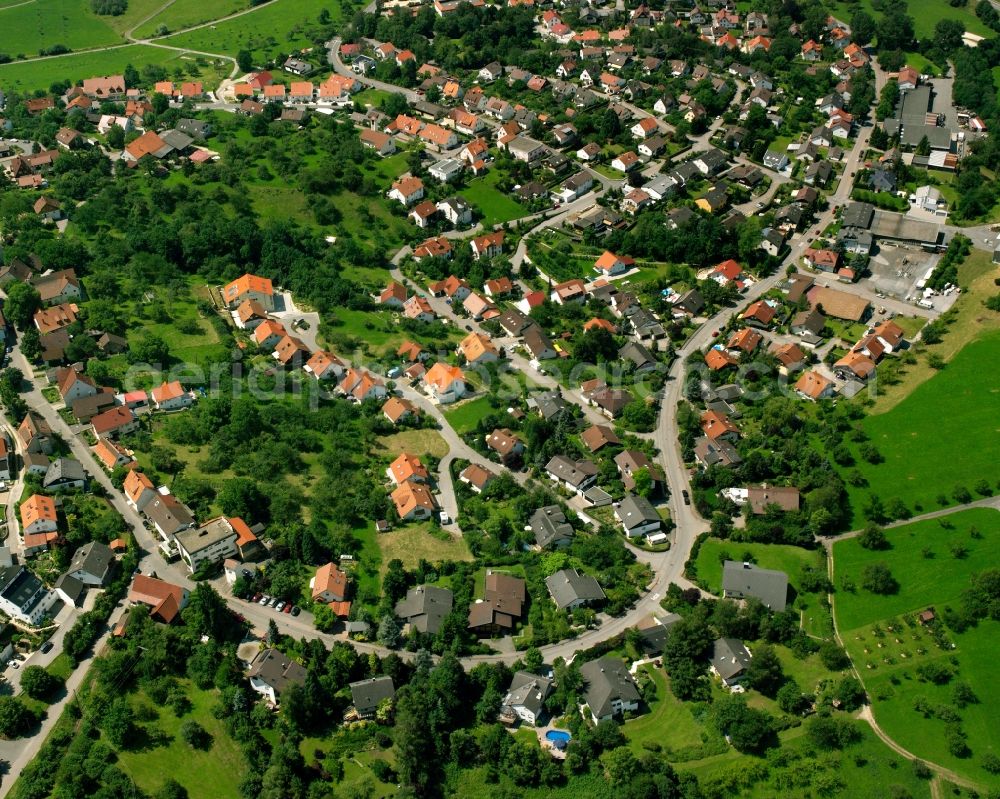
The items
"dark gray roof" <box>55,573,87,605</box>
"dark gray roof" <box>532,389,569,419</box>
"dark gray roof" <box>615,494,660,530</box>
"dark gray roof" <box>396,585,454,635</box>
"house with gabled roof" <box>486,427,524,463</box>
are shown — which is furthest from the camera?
"dark gray roof" <box>532,389,569,419</box>

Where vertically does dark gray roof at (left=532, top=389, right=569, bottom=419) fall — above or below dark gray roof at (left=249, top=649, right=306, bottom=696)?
above

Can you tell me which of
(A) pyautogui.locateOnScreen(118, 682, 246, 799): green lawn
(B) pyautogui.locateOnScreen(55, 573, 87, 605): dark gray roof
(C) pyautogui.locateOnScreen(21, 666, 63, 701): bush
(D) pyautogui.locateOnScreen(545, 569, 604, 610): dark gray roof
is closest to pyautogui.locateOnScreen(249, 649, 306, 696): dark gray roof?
(A) pyautogui.locateOnScreen(118, 682, 246, 799): green lawn

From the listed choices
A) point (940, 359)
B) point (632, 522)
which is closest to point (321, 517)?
point (632, 522)

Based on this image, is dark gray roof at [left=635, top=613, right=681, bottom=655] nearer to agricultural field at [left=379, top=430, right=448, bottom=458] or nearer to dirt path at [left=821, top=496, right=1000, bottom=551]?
dirt path at [left=821, top=496, right=1000, bottom=551]

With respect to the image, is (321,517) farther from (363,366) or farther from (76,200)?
(76,200)

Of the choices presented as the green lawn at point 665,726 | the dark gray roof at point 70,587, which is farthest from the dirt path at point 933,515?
the dark gray roof at point 70,587

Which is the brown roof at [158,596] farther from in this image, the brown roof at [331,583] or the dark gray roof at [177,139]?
the dark gray roof at [177,139]

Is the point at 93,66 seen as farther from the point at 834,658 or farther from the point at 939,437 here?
the point at 834,658
